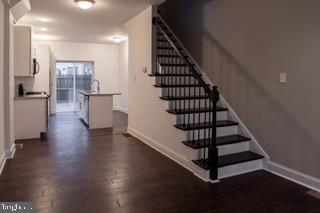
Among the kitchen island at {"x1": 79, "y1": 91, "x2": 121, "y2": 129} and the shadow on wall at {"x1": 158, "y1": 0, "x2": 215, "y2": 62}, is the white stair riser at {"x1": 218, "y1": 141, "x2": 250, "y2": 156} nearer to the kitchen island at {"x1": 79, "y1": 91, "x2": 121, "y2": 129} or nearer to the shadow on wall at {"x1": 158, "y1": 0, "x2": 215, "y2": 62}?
the shadow on wall at {"x1": 158, "y1": 0, "x2": 215, "y2": 62}

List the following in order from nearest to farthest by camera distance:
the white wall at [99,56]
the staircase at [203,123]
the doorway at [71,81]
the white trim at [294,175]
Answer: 1. the white trim at [294,175]
2. the staircase at [203,123]
3. the white wall at [99,56]
4. the doorway at [71,81]

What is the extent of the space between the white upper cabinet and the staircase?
2.72 m

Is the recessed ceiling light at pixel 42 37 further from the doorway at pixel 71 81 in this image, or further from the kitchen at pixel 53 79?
the doorway at pixel 71 81

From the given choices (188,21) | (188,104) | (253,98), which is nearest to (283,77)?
(253,98)

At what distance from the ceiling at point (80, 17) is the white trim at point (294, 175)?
3.22 metres

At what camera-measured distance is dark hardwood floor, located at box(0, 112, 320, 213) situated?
8.71 feet

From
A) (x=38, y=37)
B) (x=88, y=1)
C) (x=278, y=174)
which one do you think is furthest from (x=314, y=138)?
(x=38, y=37)

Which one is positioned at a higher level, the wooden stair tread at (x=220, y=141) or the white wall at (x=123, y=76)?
the white wall at (x=123, y=76)

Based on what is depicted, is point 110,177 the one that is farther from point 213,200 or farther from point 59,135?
point 59,135

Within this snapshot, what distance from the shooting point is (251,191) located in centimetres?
302

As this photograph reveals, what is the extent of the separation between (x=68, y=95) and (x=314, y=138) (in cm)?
873

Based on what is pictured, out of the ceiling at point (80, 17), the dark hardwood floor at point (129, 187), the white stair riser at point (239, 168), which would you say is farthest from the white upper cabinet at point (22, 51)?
the white stair riser at point (239, 168)

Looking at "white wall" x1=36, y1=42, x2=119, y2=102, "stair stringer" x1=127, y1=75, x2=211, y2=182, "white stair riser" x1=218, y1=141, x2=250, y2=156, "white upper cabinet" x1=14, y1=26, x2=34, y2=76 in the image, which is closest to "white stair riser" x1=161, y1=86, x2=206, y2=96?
"stair stringer" x1=127, y1=75, x2=211, y2=182

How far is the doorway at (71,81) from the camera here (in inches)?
386
